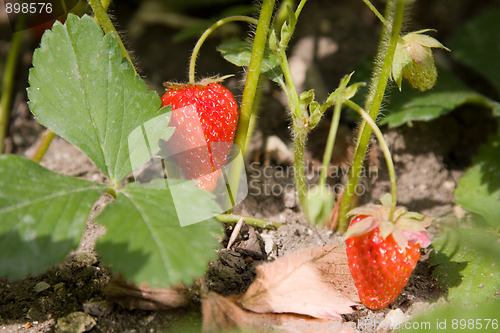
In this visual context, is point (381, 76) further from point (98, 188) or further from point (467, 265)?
point (98, 188)

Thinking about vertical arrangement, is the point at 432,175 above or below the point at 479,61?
below

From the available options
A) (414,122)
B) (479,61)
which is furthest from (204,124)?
(479,61)

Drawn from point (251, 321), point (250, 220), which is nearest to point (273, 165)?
point (250, 220)

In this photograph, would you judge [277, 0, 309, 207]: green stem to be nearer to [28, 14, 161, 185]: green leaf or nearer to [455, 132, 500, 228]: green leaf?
[28, 14, 161, 185]: green leaf

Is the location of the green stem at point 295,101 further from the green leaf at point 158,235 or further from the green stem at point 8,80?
the green stem at point 8,80

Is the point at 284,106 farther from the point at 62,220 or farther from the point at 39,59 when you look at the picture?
the point at 62,220

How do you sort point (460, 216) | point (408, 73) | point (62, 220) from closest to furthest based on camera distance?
point (62, 220) → point (408, 73) → point (460, 216)

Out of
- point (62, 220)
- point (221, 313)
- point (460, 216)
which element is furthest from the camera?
point (460, 216)
